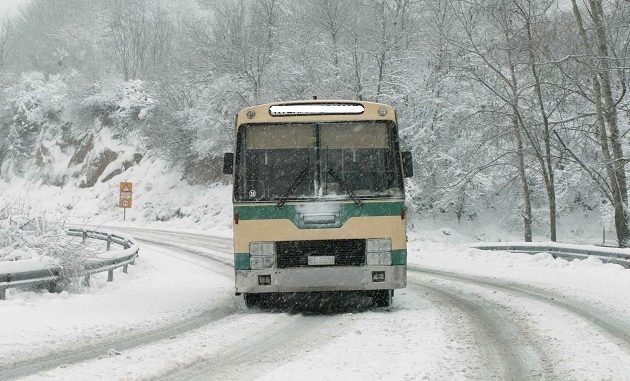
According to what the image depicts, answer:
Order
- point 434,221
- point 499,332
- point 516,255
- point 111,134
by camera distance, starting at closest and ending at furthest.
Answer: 1. point 499,332
2. point 516,255
3. point 434,221
4. point 111,134

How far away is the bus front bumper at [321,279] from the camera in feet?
27.9

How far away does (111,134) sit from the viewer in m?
53.3

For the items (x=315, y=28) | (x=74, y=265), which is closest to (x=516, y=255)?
(x=74, y=265)

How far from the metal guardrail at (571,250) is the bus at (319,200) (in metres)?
6.70

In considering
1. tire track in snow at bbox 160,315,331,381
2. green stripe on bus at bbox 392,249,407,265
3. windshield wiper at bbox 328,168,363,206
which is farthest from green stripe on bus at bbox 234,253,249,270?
green stripe on bus at bbox 392,249,407,265

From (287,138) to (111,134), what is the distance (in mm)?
47582

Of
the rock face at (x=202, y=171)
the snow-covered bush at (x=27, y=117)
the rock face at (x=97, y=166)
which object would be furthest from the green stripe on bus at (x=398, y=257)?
the snow-covered bush at (x=27, y=117)

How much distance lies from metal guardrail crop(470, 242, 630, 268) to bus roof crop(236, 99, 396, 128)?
7.06 metres

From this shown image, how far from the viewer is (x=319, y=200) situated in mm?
8656

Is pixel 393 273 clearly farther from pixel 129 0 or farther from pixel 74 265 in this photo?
pixel 129 0

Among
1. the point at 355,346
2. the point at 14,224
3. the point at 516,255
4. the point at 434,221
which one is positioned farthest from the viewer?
the point at 434,221

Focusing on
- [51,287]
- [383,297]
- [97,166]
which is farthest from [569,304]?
[97,166]

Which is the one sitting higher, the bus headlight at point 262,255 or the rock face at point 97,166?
the rock face at point 97,166

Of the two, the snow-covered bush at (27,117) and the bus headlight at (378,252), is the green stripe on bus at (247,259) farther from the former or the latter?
the snow-covered bush at (27,117)
